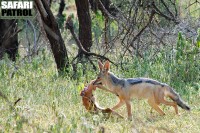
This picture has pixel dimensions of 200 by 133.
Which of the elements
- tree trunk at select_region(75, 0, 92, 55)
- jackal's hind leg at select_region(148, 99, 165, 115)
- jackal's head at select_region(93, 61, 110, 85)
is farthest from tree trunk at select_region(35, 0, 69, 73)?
jackal's hind leg at select_region(148, 99, 165, 115)

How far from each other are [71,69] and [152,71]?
136cm

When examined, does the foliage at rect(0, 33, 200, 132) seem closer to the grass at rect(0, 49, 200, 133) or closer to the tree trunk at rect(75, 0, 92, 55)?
the grass at rect(0, 49, 200, 133)

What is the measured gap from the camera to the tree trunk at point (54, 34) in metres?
9.54

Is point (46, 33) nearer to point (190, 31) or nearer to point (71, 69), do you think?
point (71, 69)

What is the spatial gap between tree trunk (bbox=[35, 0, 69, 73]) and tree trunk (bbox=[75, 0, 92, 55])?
885 millimetres

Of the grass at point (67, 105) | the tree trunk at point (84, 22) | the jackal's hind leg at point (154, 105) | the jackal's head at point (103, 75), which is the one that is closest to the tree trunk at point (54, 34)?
the grass at point (67, 105)

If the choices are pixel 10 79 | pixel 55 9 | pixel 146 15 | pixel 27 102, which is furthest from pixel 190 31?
pixel 55 9

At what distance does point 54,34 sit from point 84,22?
4.27ft

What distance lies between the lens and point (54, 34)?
962 cm

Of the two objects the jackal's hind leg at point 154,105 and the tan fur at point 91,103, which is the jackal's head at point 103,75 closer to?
the tan fur at point 91,103

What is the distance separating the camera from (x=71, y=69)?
962 centimetres

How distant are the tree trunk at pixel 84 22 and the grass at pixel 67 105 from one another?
0.76 metres

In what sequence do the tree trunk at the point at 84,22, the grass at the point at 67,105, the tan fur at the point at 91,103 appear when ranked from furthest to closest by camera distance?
the tree trunk at the point at 84,22 → the tan fur at the point at 91,103 → the grass at the point at 67,105

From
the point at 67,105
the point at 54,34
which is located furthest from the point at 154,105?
the point at 54,34
